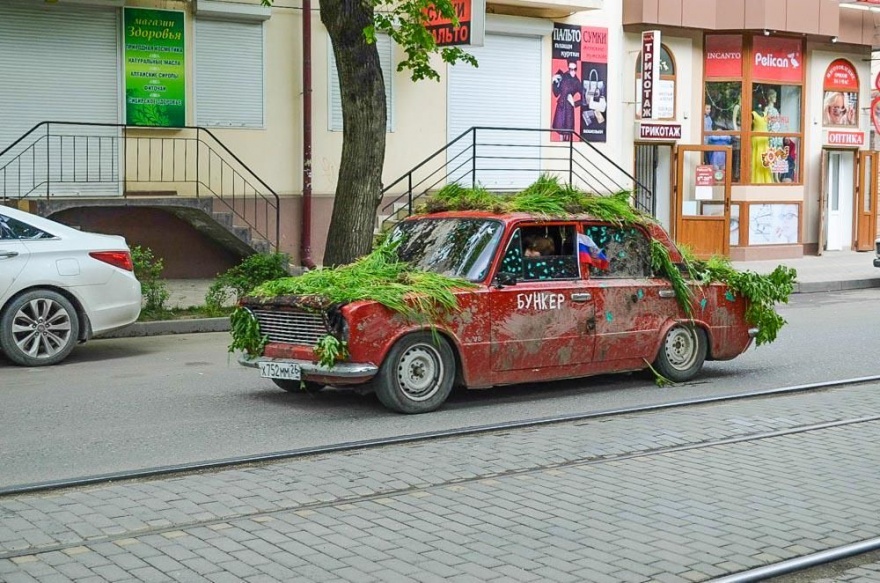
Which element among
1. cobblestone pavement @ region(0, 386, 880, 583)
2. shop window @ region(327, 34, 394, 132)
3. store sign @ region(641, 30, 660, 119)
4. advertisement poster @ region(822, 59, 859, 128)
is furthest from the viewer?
advertisement poster @ region(822, 59, 859, 128)

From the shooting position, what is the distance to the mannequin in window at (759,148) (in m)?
27.3

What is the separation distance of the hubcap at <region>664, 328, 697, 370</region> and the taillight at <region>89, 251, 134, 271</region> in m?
5.60

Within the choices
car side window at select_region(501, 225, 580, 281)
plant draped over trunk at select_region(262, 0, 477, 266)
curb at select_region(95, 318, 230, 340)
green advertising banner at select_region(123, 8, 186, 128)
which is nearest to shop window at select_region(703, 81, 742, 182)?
plant draped over trunk at select_region(262, 0, 477, 266)

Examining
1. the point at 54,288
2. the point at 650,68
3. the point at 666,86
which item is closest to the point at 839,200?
the point at 666,86

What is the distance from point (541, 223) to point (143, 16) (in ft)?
39.0

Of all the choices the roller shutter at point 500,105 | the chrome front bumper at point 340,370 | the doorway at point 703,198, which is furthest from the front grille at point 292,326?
the doorway at point 703,198

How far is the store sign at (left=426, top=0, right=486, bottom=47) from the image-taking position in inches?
805

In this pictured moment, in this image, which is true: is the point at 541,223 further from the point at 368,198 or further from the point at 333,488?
the point at 368,198

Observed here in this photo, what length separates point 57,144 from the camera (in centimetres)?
1947

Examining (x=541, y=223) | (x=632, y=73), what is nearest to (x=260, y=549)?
(x=541, y=223)

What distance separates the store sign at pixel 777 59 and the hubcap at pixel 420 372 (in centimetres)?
1959

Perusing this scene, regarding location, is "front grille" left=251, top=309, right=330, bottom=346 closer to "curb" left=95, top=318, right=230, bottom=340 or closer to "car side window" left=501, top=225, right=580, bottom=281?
"car side window" left=501, top=225, right=580, bottom=281

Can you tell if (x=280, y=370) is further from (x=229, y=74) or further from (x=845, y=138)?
(x=845, y=138)

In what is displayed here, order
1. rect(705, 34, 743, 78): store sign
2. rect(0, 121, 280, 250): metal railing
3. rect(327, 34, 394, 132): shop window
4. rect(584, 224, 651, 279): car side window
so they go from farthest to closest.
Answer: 1. rect(705, 34, 743, 78): store sign
2. rect(327, 34, 394, 132): shop window
3. rect(0, 121, 280, 250): metal railing
4. rect(584, 224, 651, 279): car side window
